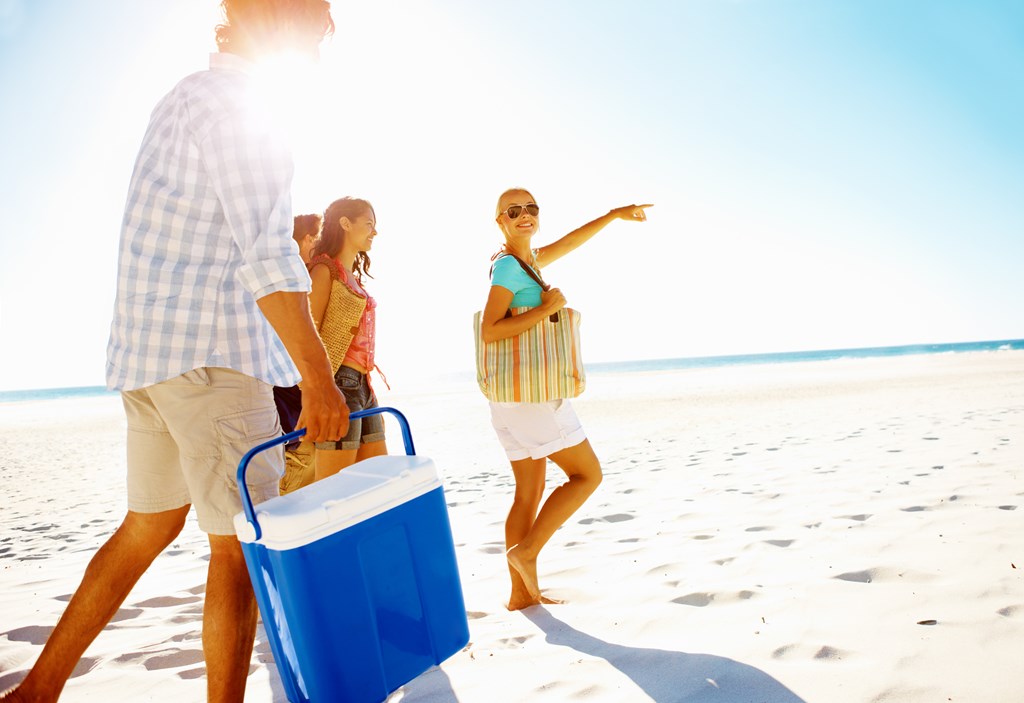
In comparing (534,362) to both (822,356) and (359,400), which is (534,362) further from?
(822,356)

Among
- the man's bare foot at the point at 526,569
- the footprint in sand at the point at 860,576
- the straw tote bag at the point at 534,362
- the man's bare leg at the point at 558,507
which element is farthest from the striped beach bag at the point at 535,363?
the footprint in sand at the point at 860,576

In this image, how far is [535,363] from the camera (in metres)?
2.65

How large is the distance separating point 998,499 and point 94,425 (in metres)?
19.6

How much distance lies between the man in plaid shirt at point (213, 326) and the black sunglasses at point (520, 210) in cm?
131

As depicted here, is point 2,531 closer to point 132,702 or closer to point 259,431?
point 132,702

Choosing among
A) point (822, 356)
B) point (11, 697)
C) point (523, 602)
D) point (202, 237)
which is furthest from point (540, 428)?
point (822, 356)

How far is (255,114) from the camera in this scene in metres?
1.59

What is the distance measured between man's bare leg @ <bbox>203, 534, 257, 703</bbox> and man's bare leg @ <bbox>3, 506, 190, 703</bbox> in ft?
0.66

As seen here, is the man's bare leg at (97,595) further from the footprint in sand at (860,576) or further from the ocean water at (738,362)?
the ocean water at (738,362)

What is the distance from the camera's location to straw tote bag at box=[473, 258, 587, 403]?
104 inches

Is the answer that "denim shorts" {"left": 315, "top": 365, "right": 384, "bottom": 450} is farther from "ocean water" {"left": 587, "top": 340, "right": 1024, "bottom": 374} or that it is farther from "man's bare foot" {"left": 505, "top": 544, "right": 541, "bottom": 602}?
"ocean water" {"left": 587, "top": 340, "right": 1024, "bottom": 374}

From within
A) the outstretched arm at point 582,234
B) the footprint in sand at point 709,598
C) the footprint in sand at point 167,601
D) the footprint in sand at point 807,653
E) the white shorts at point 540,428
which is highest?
the outstretched arm at point 582,234

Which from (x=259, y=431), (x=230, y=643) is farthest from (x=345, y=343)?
(x=230, y=643)

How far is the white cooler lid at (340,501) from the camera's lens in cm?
134
